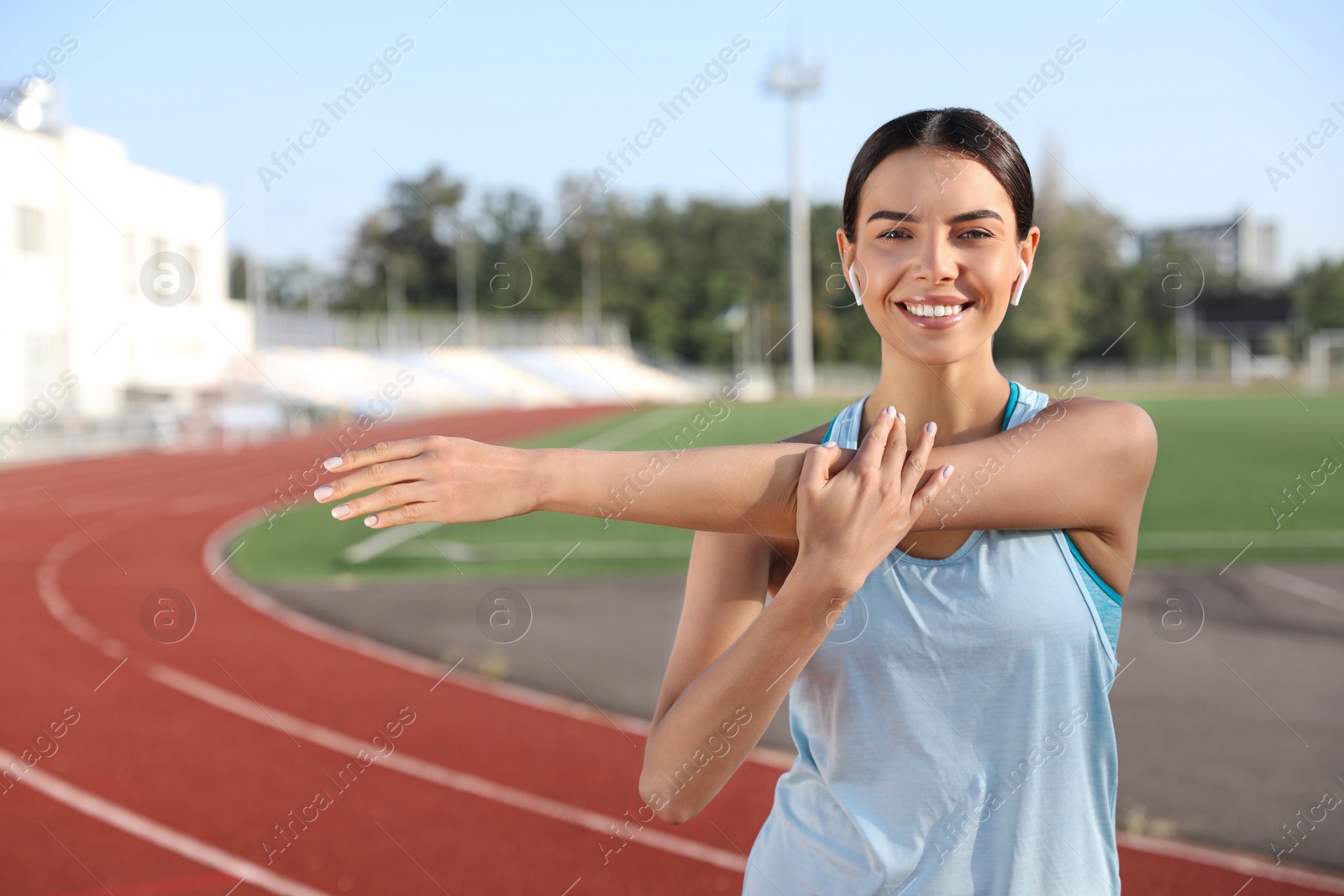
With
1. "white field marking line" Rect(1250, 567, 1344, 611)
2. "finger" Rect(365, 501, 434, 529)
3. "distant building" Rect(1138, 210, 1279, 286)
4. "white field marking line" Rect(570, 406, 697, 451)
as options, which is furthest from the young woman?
→ "distant building" Rect(1138, 210, 1279, 286)

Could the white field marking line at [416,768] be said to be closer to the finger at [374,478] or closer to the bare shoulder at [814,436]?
the bare shoulder at [814,436]

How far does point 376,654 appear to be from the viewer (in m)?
8.43

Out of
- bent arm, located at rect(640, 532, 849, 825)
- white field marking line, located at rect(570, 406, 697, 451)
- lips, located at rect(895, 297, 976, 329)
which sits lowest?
white field marking line, located at rect(570, 406, 697, 451)

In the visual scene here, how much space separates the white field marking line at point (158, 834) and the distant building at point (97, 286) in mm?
20381

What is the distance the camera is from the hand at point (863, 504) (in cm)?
134

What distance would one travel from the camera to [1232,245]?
9044 cm

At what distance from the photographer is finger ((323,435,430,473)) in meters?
1.26

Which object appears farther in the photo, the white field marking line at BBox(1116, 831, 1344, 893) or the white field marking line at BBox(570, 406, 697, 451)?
the white field marking line at BBox(570, 406, 697, 451)

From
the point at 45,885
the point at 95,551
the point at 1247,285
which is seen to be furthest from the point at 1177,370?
the point at 45,885

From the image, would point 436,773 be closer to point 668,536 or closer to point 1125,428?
point 1125,428

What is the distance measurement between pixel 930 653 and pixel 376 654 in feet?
24.7

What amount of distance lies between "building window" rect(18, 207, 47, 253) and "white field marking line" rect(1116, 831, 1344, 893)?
100ft

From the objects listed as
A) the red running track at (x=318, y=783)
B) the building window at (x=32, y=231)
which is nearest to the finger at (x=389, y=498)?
the red running track at (x=318, y=783)

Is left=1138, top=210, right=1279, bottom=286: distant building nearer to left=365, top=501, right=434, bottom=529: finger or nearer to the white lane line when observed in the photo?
the white lane line
